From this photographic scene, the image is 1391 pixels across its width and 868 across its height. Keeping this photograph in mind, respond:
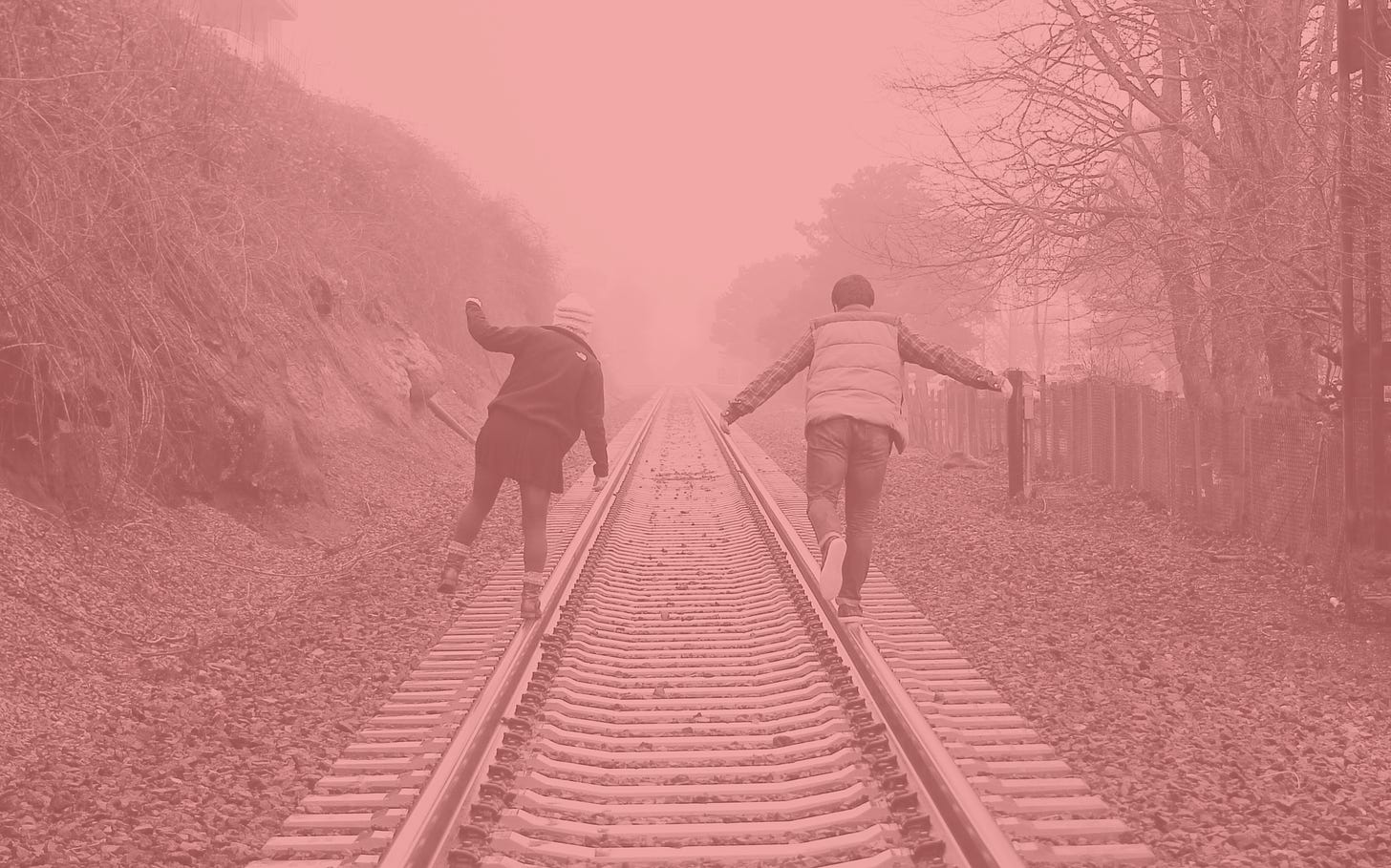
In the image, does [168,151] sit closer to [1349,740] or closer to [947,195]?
[947,195]

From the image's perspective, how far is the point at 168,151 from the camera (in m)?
9.97

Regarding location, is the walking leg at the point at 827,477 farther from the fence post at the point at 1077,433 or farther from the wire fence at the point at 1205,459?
the fence post at the point at 1077,433

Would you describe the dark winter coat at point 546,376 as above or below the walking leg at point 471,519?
above

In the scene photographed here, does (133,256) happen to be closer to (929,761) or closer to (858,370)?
(858,370)

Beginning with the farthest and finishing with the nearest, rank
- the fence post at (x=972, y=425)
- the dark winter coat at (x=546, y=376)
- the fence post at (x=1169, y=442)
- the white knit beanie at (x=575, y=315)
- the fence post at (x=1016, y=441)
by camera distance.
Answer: the fence post at (x=972, y=425), the fence post at (x=1016, y=441), the fence post at (x=1169, y=442), the white knit beanie at (x=575, y=315), the dark winter coat at (x=546, y=376)

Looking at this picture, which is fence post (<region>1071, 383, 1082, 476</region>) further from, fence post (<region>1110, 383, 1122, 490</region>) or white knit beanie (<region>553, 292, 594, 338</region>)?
white knit beanie (<region>553, 292, 594, 338</region>)

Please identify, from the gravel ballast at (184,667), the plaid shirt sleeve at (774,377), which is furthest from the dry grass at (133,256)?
the plaid shirt sleeve at (774,377)

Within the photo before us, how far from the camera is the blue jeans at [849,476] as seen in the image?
22.7 ft

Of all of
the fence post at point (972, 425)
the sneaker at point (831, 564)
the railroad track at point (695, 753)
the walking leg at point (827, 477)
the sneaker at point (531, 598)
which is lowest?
the railroad track at point (695, 753)

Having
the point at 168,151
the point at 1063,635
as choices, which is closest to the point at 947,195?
the point at 1063,635

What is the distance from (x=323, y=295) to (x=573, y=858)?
12.8 metres

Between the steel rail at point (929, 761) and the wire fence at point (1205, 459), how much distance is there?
3818 millimetres

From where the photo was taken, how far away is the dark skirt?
23.8ft

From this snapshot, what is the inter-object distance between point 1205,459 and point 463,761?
8.98 metres
